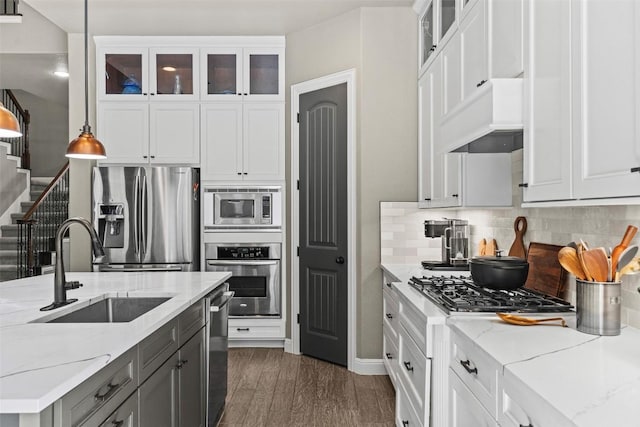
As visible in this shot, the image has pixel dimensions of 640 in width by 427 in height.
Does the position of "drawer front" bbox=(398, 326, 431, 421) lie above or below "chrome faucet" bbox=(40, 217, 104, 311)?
below

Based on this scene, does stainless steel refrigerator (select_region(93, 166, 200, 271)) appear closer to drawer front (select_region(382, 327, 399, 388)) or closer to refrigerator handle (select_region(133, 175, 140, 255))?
refrigerator handle (select_region(133, 175, 140, 255))

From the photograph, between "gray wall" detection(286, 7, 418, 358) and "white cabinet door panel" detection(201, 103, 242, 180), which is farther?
"white cabinet door panel" detection(201, 103, 242, 180)

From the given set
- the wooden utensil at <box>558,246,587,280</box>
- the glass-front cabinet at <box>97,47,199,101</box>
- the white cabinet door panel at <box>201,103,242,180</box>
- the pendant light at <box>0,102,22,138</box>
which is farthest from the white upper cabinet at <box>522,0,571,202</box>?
the glass-front cabinet at <box>97,47,199,101</box>

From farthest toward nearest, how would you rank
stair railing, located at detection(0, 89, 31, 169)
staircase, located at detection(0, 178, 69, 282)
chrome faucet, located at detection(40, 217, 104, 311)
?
stair railing, located at detection(0, 89, 31, 169)
staircase, located at detection(0, 178, 69, 282)
chrome faucet, located at detection(40, 217, 104, 311)

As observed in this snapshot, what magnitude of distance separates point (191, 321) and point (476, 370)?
1423mm

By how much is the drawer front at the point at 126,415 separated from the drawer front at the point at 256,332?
10.3ft

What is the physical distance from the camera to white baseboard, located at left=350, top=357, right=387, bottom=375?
413 cm

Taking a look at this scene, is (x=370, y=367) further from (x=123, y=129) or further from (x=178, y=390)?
(x=123, y=129)

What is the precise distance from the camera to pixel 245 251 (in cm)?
486

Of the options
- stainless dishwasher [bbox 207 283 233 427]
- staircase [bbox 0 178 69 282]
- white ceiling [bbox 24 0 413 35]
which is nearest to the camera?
stainless dishwasher [bbox 207 283 233 427]

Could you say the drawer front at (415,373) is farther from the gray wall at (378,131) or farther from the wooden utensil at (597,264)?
the gray wall at (378,131)

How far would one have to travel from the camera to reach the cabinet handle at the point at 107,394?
56.0 inches

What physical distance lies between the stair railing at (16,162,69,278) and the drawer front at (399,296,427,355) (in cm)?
550

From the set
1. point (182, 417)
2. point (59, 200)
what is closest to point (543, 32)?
point (182, 417)
